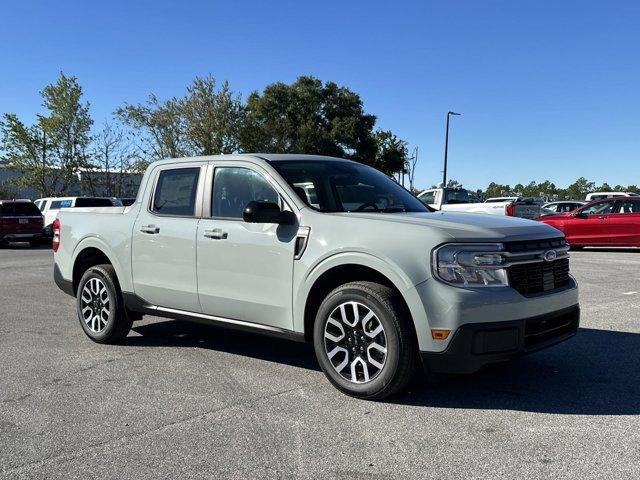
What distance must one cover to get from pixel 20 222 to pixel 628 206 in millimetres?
19616

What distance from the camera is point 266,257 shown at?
4.73 metres

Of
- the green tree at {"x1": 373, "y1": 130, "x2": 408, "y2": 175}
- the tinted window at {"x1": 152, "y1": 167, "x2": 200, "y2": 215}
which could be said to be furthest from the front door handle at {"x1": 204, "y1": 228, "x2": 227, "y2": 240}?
the green tree at {"x1": 373, "y1": 130, "x2": 408, "y2": 175}

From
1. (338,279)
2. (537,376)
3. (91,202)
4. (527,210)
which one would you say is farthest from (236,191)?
(91,202)

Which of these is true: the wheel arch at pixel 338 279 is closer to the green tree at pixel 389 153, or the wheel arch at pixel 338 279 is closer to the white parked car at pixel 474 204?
the white parked car at pixel 474 204

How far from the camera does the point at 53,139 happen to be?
36000 millimetres

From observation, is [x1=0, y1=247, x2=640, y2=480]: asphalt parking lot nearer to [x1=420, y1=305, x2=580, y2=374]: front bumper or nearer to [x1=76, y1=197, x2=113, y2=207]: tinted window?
[x1=420, y1=305, x2=580, y2=374]: front bumper

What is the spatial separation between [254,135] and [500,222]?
1380 inches

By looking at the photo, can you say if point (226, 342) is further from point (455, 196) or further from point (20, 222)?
point (455, 196)

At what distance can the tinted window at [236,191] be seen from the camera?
16.4 feet

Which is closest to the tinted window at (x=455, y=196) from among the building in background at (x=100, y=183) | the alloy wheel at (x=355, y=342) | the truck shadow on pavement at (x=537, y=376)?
the truck shadow on pavement at (x=537, y=376)

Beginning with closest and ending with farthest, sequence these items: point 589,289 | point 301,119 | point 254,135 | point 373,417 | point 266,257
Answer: point 373,417 < point 266,257 < point 589,289 < point 254,135 < point 301,119

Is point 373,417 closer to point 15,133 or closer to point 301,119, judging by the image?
point 15,133

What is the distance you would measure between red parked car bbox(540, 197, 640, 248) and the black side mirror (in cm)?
1413

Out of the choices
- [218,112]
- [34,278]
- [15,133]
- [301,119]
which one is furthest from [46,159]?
[34,278]
